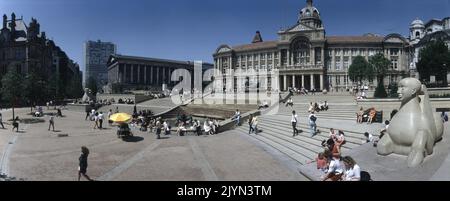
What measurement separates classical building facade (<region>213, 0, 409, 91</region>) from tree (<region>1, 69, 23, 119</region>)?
48.5 m

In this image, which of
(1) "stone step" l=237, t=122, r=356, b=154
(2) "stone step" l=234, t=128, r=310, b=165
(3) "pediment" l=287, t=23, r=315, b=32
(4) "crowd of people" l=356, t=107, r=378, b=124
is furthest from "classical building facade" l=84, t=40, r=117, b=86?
(3) "pediment" l=287, t=23, r=315, b=32

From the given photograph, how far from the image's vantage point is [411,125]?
11.8m

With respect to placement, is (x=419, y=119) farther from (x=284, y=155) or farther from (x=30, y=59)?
(x=30, y=59)

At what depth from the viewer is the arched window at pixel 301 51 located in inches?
3300

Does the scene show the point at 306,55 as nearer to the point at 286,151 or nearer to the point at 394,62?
the point at 394,62

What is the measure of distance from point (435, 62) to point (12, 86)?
4976cm

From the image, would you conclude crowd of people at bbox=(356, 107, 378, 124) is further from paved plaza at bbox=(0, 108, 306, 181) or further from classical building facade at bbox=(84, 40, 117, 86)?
classical building facade at bbox=(84, 40, 117, 86)

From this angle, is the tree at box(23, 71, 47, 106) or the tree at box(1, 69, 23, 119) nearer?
the tree at box(1, 69, 23, 119)

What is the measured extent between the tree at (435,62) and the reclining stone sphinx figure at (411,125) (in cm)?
4335

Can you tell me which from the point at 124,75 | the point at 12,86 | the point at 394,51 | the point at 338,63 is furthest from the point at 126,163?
the point at 338,63

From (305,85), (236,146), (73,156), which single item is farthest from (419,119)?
(305,85)

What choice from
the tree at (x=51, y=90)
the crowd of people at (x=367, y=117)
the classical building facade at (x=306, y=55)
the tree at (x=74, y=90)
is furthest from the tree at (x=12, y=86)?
the classical building facade at (x=306, y=55)

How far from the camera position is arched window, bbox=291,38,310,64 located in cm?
8381

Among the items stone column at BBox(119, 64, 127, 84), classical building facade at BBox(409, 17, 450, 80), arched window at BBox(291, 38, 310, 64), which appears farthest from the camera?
arched window at BBox(291, 38, 310, 64)
